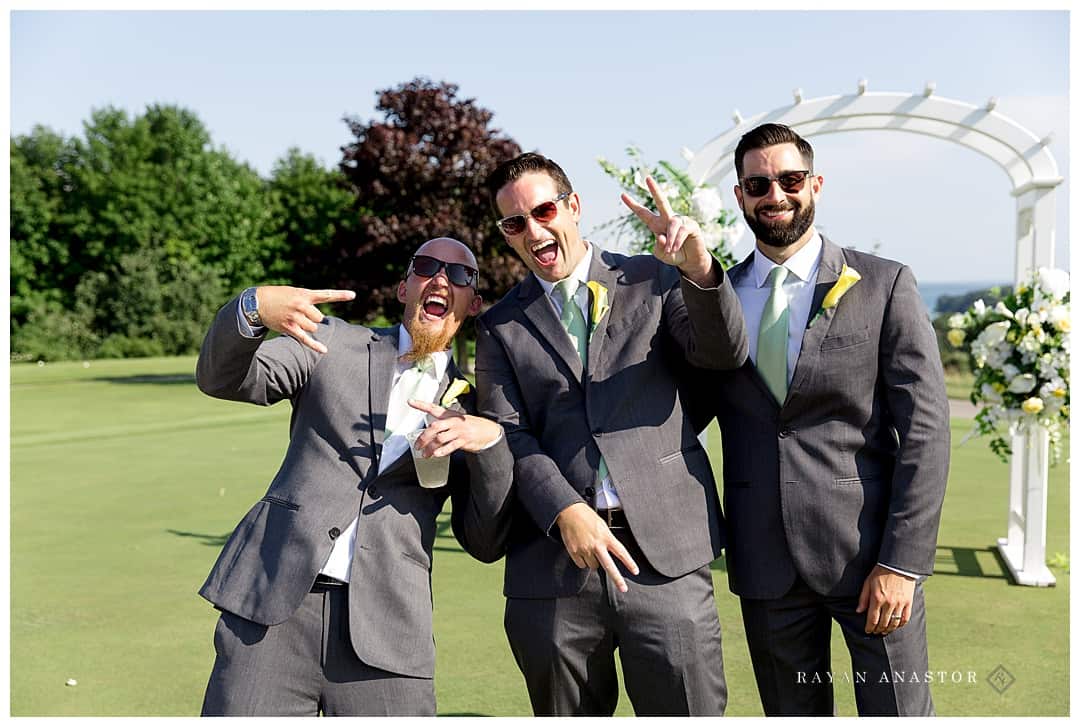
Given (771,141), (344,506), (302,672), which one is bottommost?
(302,672)

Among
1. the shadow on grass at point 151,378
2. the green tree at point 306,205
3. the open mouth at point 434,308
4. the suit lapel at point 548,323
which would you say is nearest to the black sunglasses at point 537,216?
the suit lapel at point 548,323

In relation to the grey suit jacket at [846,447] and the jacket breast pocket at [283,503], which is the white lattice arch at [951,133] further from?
the jacket breast pocket at [283,503]

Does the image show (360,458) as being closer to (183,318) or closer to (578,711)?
(578,711)

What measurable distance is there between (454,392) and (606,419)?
458 millimetres

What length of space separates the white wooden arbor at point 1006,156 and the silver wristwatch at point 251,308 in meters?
4.89

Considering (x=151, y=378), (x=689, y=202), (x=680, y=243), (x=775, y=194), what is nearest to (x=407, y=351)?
(x=680, y=243)

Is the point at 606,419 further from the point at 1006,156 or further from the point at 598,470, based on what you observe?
the point at 1006,156

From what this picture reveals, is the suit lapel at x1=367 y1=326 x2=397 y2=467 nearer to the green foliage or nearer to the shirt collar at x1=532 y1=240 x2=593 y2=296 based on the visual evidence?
the shirt collar at x1=532 y1=240 x2=593 y2=296

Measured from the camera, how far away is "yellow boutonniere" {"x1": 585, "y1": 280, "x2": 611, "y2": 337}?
3.25m

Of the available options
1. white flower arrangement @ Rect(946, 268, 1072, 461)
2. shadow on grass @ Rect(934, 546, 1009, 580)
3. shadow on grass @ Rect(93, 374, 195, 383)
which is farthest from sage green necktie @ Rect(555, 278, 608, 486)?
shadow on grass @ Rect(93, 374, 195, 383)

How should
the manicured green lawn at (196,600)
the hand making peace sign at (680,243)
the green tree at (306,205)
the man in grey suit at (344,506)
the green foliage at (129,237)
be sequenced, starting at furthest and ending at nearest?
the green tree at (306,205), the green foliage at (129,237), the manicured green lawn at (196,600), the man in grey suit at (344,506), the hand making peace sign at (680,243)

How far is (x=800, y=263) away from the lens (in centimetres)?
330

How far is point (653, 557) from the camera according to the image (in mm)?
3107

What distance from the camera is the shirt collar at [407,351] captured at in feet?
10.8
